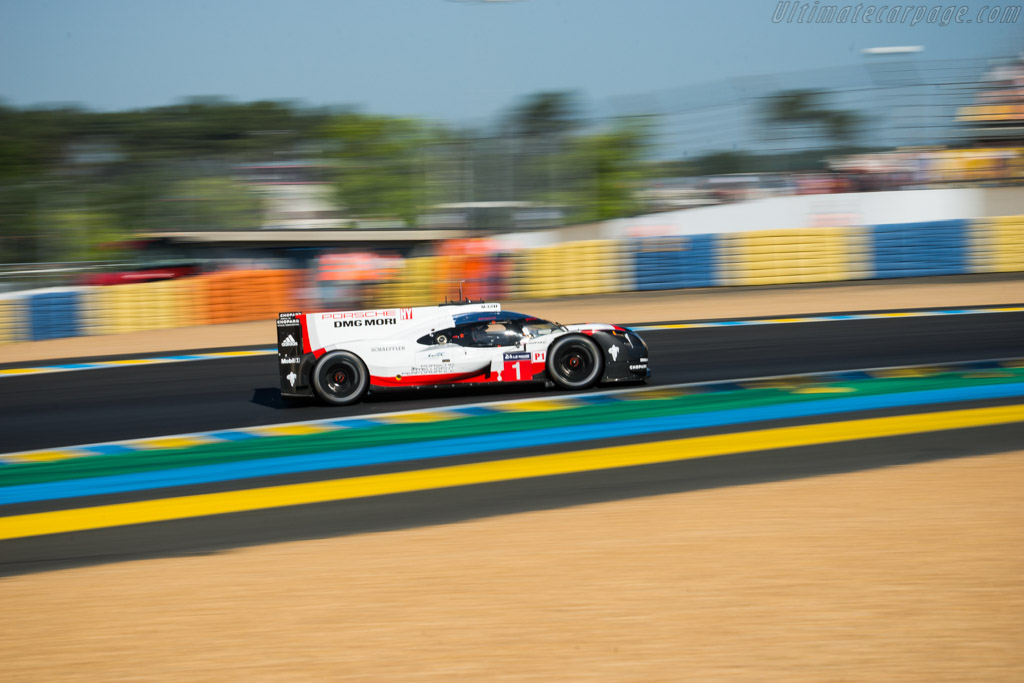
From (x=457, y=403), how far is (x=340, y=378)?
1.17 m

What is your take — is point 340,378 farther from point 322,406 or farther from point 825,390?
point 825,390

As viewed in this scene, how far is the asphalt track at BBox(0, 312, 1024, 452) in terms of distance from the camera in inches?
377

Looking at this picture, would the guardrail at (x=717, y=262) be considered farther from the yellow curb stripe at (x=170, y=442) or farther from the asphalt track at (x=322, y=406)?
the yellow curb stripe at (x=170, y=442)

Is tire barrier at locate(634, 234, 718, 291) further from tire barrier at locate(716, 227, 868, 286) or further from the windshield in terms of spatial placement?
the windshield

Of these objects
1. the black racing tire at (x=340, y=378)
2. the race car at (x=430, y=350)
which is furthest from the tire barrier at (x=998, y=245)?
the black racing tire at (x=340, y=378)

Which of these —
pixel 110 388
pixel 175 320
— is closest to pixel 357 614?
pixel 110 388

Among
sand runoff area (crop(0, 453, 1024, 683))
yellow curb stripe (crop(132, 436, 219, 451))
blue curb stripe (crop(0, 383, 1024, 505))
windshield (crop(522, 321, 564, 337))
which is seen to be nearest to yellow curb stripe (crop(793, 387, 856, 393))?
blue curb stripe (crop(0, 383, 1024, 505))

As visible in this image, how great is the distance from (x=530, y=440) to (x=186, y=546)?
3.13 meters

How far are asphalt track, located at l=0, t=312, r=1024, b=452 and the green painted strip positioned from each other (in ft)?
2.54

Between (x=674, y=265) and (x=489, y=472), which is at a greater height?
(x=674, y=265)

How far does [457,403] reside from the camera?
9.80 m

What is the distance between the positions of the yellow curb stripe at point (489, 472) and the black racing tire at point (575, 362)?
6.22 ft

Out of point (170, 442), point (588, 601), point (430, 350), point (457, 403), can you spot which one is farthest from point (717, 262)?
point (588, 601)

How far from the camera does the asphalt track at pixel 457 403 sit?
6.09 metres
